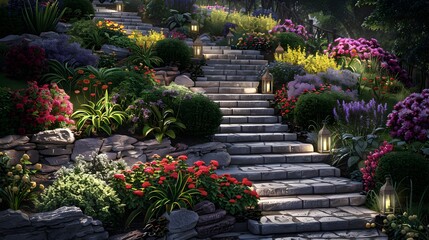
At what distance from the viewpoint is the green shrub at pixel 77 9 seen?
17.7 metres

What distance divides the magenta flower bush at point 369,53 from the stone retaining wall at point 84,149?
258 inches

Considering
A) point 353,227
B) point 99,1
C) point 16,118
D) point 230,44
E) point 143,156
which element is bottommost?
point 353,227

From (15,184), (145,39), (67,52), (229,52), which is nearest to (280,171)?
(15,184)

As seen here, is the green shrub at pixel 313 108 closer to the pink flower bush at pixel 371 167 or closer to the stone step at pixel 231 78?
the pink flower bush at pixel 371 167

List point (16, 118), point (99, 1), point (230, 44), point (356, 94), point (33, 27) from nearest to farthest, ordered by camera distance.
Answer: point (16, 118) → point (356, 94) → point (33, 27) → point (230, 44) → point (99, 1)

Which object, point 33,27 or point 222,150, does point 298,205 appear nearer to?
point 222,150

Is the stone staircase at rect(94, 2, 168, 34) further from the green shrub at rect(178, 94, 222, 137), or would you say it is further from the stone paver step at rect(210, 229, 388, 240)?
the stone paver step at rect(210, 229, 388, 240)

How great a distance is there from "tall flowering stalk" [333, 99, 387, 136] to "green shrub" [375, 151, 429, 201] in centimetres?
193

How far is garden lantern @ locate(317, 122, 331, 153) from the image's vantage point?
12312 millimetres

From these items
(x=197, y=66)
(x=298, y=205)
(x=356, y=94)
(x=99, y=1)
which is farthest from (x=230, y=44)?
(x=298, y=205)

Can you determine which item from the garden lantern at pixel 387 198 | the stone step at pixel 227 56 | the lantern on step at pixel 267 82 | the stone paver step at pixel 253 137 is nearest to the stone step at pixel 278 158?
the stone paver step at pixel 253 137

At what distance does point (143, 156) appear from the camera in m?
11.3

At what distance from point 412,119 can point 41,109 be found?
6861mm

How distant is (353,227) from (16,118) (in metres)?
5.92
